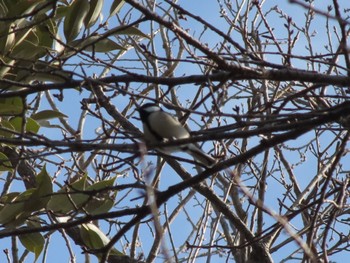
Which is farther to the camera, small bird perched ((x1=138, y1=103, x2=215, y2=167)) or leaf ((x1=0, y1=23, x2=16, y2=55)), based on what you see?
leaf ((x1=0, y1=23, x2=16, y2=55))

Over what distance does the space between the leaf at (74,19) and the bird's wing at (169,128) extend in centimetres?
62

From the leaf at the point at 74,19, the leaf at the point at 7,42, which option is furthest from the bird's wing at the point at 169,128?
the leaf at the point at 7,42

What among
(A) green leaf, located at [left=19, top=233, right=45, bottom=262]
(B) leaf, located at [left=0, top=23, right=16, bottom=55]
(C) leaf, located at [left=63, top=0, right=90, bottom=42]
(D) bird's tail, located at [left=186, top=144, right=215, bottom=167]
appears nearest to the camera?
(D) bird's tail, located at [left=186, top=144, right=215, bottom=167]

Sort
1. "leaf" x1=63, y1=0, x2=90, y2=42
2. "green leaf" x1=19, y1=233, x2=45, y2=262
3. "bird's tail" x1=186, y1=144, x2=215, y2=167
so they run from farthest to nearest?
"green leaf" x1=19, y1=233, x2=45, y2=262, "leaf" x1=63, y1=0, x2=90, y2=42, "bird's tail" x1=186, y1=144, x2=215, y2=167

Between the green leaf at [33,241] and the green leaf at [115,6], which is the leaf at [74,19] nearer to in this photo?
the green leaf at [115,6]

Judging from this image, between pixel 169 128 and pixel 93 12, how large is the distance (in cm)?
74

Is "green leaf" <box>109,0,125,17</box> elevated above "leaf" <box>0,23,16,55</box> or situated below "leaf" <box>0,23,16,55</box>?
above

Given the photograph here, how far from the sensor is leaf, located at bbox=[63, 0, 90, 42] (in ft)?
9.29

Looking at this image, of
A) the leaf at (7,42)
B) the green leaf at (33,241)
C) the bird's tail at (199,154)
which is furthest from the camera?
the green leaf at (33,241)

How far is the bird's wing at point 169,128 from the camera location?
249 centimetres

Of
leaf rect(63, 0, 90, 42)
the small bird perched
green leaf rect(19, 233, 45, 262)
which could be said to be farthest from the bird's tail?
green leaf rect(19, 233, 45, 262)

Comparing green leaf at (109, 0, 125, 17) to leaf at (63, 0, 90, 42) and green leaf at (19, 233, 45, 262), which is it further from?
green leaf at (19, 233, 45, 262)

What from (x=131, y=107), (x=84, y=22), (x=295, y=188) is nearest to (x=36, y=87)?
(x=84, y=22)

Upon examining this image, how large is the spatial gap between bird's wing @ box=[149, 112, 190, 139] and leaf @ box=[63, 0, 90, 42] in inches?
24.6
